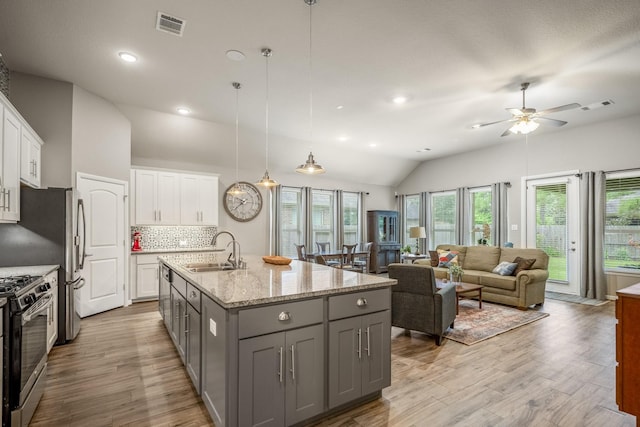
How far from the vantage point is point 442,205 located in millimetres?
8680

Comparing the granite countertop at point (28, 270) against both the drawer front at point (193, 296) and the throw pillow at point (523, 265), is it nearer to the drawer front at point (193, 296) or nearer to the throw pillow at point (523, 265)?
the drawer front at point (193, 296)

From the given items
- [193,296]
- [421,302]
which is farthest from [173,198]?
[421,302]

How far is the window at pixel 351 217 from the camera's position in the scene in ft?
29.3

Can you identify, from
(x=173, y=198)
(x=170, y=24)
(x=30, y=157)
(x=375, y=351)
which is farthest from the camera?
(x=173, y=198)

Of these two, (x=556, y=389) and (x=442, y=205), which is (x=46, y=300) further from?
(x=442, y=205)

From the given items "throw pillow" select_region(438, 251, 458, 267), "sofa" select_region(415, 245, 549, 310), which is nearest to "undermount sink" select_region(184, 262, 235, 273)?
"sofa" select_region(415, 245, 549, 310)

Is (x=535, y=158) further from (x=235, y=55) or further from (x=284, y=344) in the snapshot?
(x=284, y=344)

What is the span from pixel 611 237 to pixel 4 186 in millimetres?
8532

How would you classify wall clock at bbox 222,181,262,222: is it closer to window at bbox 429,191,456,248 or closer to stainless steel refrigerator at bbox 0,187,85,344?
stainless steel refrigerator at bbox 0,187,85,344

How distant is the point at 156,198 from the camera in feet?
18.6

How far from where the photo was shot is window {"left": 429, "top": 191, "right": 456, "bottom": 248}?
8408mm

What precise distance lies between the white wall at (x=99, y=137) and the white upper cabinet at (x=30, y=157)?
408mm

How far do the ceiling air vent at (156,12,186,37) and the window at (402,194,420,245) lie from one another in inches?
303

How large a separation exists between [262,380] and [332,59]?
10.4 ft
